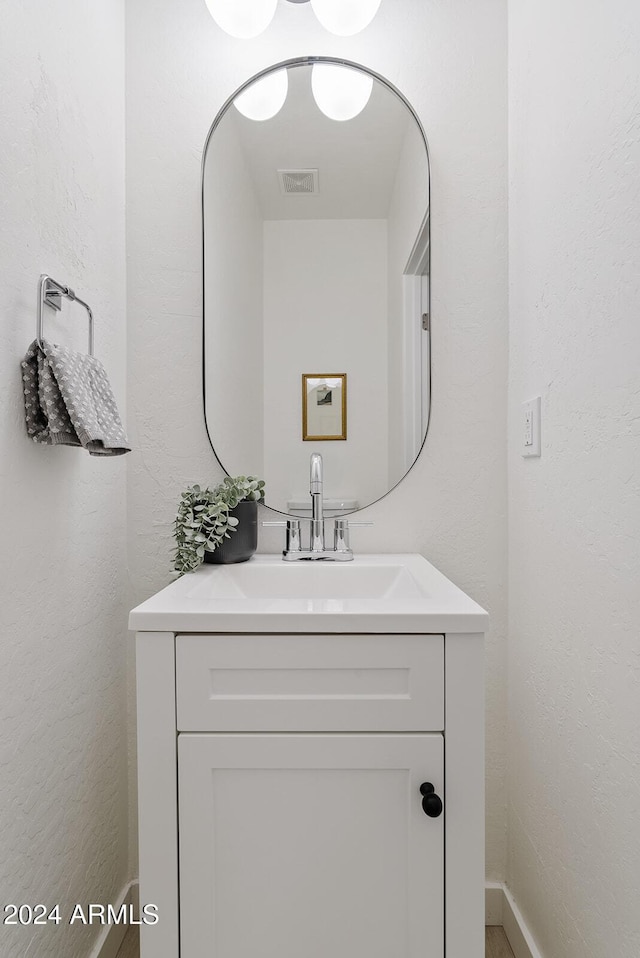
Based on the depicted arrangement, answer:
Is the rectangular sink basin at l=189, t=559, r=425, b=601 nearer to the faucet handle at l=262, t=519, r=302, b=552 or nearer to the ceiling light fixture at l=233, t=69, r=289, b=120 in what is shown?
the faucet handle at l=262, t=519, r=302, b=552

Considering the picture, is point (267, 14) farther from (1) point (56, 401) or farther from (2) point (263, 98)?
(1) point (56, 401)

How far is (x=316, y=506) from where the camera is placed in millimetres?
1393

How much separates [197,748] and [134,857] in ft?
2.62

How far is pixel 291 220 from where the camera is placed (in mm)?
1430

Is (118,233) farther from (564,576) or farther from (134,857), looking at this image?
(134,857)

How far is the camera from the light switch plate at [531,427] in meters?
1.23

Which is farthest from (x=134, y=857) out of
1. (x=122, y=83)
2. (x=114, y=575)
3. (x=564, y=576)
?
(x=122, y=83)

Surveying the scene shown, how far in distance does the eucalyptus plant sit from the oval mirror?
7.3 inches

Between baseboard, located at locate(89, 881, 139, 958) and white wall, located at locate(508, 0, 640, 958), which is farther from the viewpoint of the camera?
baseboard, located at locate(89, 881, 139, 958)

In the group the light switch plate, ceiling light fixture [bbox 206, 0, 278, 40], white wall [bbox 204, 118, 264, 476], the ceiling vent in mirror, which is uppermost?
ceiling light fixture [bbox 206, 0, 278, 40]

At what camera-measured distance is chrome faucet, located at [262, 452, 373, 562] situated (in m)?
1.36

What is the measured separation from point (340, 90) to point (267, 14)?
22 centimetres

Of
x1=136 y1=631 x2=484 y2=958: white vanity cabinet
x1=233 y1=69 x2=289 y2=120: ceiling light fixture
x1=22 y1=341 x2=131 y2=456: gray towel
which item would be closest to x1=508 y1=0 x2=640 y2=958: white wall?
x1=136 y1=631 x2=484 y2=958: white vanity cabinet

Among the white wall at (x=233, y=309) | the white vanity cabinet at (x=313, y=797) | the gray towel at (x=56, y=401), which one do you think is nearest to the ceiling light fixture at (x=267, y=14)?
the white wall at (x=233, y=309)
